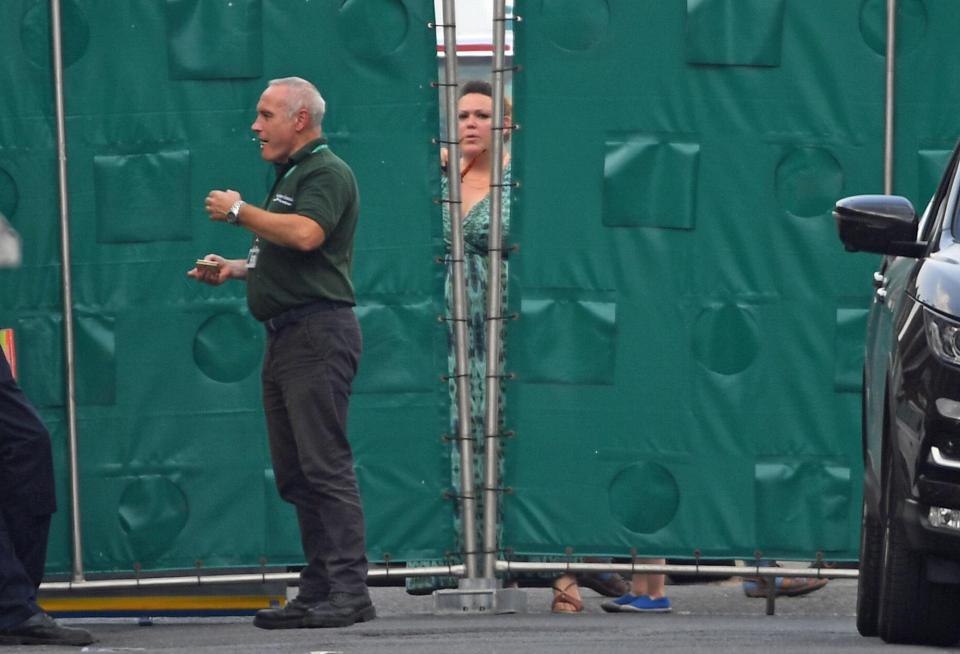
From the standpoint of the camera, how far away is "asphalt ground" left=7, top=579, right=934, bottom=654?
6871 mm

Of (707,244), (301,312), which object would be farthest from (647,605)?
(301,312)

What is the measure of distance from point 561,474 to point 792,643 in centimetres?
223

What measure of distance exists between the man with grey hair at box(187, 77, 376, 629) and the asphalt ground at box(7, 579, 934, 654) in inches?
9.3

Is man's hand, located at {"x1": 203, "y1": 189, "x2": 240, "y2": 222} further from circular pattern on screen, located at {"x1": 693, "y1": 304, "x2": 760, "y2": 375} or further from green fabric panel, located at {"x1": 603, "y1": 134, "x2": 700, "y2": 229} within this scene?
circular pattern on screen, located at {"x1": 693, "y1": 304, "x2": 760, "y2": 375}

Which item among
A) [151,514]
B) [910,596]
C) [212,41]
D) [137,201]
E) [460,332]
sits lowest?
[151,514]

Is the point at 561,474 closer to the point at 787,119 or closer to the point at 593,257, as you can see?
the point at 593,257

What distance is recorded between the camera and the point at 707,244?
9062mm

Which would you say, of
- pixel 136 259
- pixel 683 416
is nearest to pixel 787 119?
pixel 683 416

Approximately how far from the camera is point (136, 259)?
912cm

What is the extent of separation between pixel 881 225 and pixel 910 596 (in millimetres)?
1116

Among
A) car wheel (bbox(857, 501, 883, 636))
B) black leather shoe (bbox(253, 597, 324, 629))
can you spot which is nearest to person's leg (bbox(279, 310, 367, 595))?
black leather shoe (bbox(253, 597, 324, 629))

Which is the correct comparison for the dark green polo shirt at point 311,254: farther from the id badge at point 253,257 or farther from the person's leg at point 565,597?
the person's leg at point 565,597

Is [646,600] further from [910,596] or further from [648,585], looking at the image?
[910,596]

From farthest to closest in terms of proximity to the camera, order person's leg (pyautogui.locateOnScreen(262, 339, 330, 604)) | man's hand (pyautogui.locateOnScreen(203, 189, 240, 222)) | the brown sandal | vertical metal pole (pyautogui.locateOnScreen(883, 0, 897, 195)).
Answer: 1. the brown sandal
2. vertical metal pole (pyautogui.locateOnScreen(883, 0, 897, 195))
3. person's leg (pyautogui.locateOnScreen(262, 339, 330, 604))
4. man's hand (pyautogui.locateOnScreen(203, 189, 240, 222))
